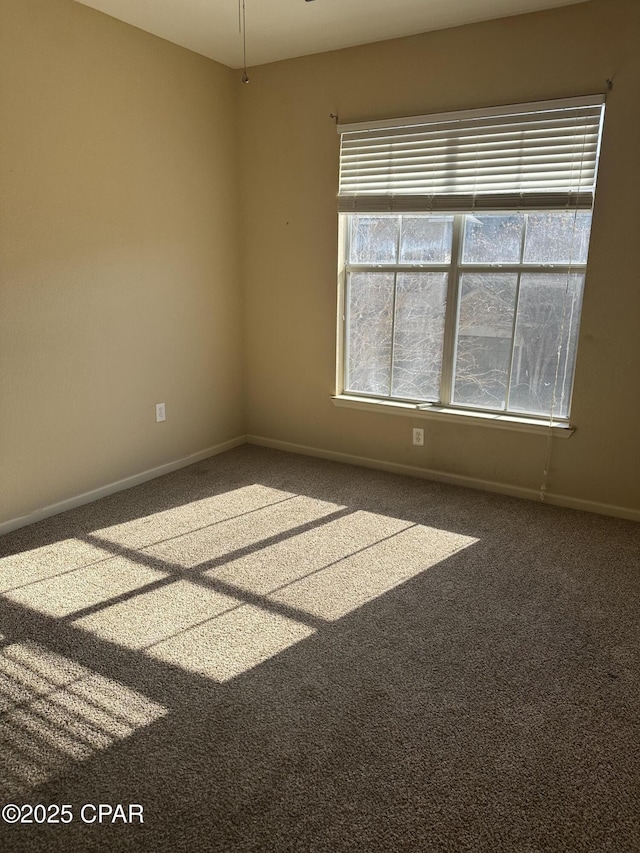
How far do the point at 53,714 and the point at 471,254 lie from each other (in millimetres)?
3035

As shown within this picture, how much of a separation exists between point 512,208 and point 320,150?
132 centimetres

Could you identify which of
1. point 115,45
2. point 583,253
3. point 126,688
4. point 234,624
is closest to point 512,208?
point 583,253

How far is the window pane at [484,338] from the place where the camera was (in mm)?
3449

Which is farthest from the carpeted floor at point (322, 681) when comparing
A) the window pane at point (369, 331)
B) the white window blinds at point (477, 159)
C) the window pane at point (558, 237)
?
the white window blinds at point (477, 159)

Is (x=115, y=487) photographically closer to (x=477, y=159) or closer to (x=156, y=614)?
(x=156, y=614)

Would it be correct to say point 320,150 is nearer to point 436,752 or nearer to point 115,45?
point 115,45

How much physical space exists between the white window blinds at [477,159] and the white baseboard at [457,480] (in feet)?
5.23

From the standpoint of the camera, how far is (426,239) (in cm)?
362

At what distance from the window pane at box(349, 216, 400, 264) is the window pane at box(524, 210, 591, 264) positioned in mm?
816

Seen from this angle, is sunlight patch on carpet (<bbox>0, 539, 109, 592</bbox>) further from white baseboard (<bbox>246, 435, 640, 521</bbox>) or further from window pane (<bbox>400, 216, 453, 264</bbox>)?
window pane (<bbox>400, 216, 453, 264</bbox>)

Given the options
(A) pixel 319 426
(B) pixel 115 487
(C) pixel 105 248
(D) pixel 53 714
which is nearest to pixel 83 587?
(D) pixel 53 714

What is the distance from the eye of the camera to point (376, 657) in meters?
2.15

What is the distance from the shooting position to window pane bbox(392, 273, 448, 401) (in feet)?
12.0

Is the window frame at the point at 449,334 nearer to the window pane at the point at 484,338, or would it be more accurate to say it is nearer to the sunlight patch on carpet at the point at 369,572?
the window pane at the point at 484,338
